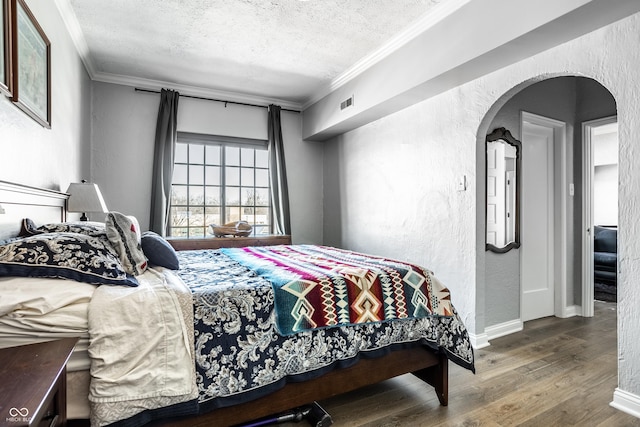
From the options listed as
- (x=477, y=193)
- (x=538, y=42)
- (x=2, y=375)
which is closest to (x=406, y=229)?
(x=477, y=193)

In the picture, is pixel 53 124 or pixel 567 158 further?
pixel 567 158

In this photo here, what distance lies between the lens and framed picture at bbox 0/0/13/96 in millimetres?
1662

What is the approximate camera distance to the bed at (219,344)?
1290 millimetres

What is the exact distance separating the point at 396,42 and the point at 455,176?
1.31m

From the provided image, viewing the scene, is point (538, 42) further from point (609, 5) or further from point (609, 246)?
point (609, 246)

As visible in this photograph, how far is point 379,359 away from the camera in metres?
1.86

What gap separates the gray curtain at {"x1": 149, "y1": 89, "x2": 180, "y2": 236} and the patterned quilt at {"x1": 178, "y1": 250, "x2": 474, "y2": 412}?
2392 mm

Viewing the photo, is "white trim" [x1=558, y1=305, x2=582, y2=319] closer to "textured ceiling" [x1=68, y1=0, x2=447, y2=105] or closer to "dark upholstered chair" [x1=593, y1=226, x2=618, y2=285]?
"dark upholstered chair" [x1=593, y1=226, x2=618, y2=285]

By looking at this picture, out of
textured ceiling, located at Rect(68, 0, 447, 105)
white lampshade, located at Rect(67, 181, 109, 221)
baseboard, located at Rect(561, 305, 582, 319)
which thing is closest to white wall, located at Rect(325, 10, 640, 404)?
baseboard, located at Rect(561, 305, 582, 319)

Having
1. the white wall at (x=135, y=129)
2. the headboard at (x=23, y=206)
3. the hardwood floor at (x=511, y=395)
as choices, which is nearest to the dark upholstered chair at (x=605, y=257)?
the hardwood floor at (x=511, y=395)

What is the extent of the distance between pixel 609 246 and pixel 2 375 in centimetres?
658

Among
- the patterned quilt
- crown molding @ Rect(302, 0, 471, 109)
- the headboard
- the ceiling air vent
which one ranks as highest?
crown molding @ Rect(302, 0, 471, 109)

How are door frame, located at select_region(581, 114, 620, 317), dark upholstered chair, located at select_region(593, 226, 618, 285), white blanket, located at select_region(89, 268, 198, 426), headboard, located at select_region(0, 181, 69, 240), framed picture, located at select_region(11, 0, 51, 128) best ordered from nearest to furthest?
white blanket, located at select_region(89, 268, 198, 426) < headboard, located at select_region(0, 181, 69, 240) < framed picture, located at select_region(11, 0, 51, 128) < door frame, located at select_region(581, 114, 620, 317) < dark upholstered chair, located at select_region(593, 226, 618, 285)

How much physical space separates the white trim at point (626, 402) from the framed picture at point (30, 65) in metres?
3.60
